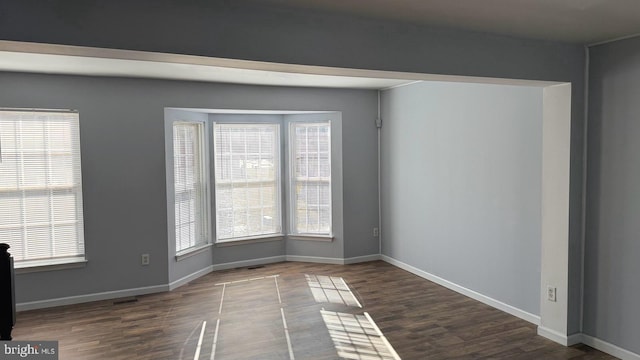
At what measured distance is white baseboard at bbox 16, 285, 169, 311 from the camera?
4516 mm

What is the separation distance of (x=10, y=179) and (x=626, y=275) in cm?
559

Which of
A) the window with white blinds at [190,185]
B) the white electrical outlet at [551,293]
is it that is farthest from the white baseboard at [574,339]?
the window with white blinds at [190,185]

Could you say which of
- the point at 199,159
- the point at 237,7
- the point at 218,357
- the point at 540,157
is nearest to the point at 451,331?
the point at 540,157

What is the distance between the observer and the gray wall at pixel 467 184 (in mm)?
4059

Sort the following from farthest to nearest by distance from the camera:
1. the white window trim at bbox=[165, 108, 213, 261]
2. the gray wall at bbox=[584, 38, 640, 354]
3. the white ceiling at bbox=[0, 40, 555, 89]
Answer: the white window trim at bbox=[165, 108, 213, 261]
the gray wall at bbox=[584, 38, 640, 354]
the white ceiling at bbox=[0, 40, 555, 89]

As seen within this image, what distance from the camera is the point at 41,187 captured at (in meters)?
4.63

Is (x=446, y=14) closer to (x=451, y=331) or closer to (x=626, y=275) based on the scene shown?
(x=626, y=275)

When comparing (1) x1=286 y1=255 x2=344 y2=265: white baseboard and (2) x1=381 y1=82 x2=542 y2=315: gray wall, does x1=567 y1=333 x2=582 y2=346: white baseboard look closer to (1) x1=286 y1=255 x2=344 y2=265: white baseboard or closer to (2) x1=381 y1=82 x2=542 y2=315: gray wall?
(2) x1=381 y1=82 x2=542 y2=315: gray wall

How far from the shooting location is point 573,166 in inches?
139

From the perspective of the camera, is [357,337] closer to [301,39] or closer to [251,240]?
[301,39]

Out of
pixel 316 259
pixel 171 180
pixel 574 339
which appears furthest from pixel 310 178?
pixel 574 339

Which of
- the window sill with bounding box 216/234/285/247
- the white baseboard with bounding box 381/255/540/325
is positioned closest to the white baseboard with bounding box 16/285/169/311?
the window sill with bounding box 216/234/285/247

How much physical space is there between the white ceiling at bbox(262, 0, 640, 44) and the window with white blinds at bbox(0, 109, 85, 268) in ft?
11.2

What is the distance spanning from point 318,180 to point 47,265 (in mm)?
3351
